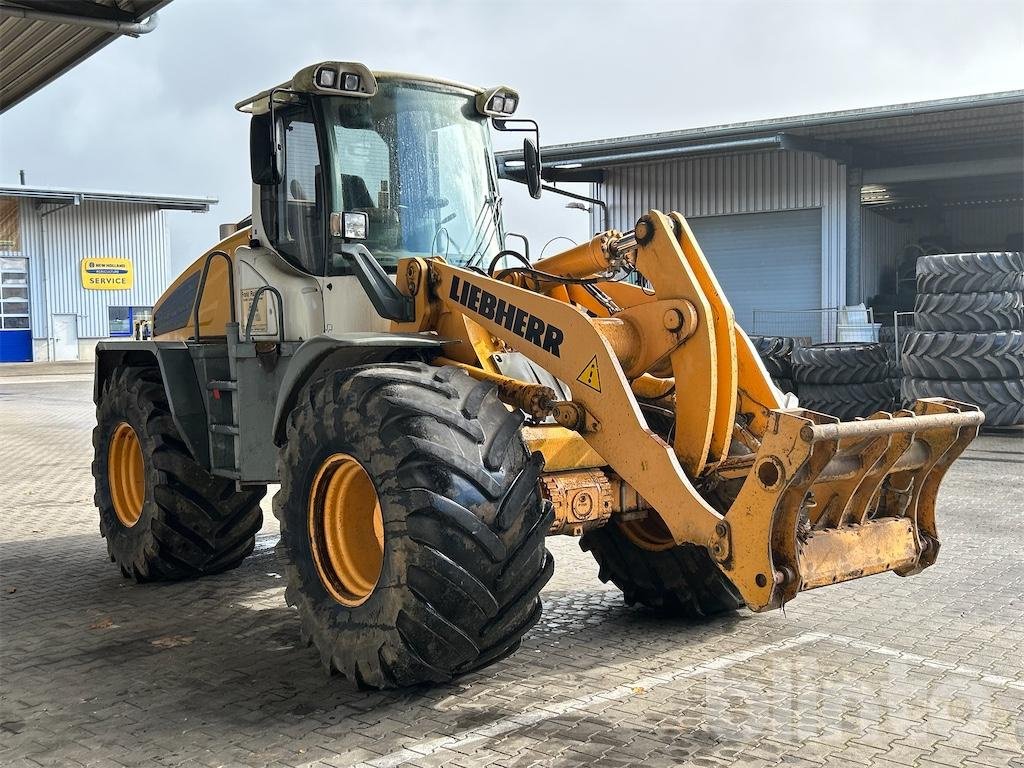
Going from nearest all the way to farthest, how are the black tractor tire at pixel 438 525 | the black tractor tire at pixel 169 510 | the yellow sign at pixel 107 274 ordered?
1. the black tractor tire at pixel 438 525
2. the black tractor tire at pixel 169 510
3. the yellow sign at pixel 107 274

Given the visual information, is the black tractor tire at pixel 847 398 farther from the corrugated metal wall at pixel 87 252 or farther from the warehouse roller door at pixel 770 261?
the corrugated metal wall at pixel 87 252

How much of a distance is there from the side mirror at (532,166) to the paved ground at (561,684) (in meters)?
2.48

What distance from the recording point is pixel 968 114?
2416 cm

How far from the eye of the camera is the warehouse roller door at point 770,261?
93.2 feet

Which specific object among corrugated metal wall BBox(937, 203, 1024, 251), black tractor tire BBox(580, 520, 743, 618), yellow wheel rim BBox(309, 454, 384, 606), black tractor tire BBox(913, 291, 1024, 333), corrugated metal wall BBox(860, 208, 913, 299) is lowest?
black tractor tire BBox(580, 520, 743, 618)

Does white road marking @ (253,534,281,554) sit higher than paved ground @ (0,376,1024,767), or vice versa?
white road marking @ (253,534,281,554)

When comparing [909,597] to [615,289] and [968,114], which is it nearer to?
[615,289]

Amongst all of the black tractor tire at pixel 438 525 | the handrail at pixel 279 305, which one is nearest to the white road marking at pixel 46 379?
the handrail at pixel 279 305

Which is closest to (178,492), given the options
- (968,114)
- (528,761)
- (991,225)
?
(528,761)

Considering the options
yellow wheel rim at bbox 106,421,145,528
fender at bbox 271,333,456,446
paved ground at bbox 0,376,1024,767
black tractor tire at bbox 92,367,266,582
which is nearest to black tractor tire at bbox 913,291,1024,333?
paved ground at bbox 0,376,1024,767

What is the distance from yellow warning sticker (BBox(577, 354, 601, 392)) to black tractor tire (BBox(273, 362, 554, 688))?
0.40 meters

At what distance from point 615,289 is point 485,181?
3.29ft

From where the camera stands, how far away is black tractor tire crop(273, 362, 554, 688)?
446 cm

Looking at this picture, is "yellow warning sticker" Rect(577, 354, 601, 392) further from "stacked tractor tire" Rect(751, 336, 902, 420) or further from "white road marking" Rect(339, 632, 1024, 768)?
"stacked tractor tire" Rect(751, 336, 902, 420)
